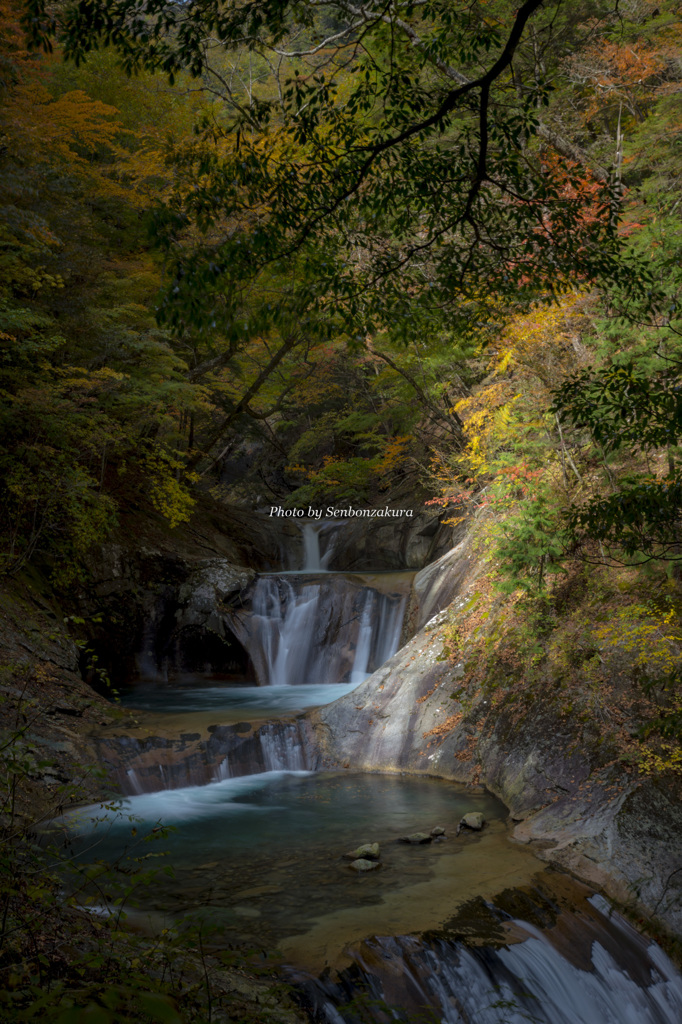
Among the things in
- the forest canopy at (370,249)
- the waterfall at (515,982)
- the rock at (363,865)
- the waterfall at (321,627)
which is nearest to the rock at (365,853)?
the rock at (363,865)

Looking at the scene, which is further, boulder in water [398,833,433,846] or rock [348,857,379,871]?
boulder in water [398,833,433,846]

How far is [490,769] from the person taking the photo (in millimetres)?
8781

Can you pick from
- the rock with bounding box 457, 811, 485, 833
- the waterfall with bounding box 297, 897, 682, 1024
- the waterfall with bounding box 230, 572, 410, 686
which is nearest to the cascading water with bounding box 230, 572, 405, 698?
the waterfall with bounding box 230, 572, 410, 686

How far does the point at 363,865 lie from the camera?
6.53 meters

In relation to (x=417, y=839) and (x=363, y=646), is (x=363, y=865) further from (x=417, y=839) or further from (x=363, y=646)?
(x=363, y=646)

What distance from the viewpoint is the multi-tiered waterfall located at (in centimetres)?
471

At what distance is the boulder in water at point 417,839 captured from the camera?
23.5 ft

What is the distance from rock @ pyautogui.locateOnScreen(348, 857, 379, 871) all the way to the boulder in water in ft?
2.18

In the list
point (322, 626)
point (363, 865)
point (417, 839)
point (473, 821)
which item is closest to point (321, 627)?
point (322, 626)

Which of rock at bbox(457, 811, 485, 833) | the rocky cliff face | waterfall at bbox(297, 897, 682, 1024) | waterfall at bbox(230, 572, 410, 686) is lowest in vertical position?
waterfall at bbox(297, 897, 682, 1024)

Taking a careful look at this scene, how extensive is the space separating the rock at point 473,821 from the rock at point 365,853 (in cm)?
116

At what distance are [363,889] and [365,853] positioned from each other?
0.78 metres

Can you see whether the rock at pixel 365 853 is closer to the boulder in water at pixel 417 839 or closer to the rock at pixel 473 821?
the boulder in water at pixel 417 839

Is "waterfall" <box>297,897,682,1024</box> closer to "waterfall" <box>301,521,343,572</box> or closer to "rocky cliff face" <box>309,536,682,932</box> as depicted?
"rocky cliff face" <box>309,536,682,932</box>
